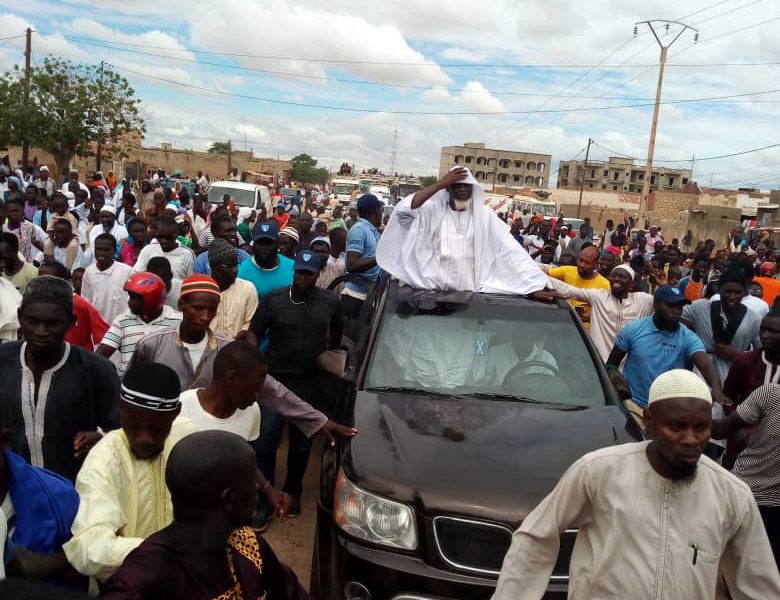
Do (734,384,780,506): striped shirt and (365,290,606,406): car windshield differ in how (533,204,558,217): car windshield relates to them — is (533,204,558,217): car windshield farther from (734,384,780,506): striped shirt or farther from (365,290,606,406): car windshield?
(734,384,780,506): striped shirt

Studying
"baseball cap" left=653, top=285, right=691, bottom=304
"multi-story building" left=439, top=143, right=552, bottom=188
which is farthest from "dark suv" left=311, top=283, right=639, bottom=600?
"multi-story building" left=439, top=143, right=552, bottom=188

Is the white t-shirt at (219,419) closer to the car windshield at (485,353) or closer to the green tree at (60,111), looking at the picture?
the car windshield at (485,353)

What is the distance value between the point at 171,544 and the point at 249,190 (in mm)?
19099

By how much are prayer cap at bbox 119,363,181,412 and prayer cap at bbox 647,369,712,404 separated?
1.53 meters

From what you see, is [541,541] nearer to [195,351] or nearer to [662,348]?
[195,351]

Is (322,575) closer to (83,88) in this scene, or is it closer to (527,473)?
(527,473)

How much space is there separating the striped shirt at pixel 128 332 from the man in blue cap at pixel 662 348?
3.05 m

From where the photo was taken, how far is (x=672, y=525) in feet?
7.12

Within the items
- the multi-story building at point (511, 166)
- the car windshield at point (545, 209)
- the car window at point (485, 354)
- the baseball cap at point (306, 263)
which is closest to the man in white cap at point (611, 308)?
the car window at point (485, 354)

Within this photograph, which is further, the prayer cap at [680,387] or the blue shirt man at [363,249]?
the blue shirt man at [363,249]

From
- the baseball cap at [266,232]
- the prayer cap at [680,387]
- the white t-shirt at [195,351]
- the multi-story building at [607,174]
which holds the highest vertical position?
the multi-story building at [607,174]

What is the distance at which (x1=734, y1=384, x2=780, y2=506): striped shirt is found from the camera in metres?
3.54

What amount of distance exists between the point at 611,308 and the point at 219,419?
3903mm

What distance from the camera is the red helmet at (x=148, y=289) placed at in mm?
4301
